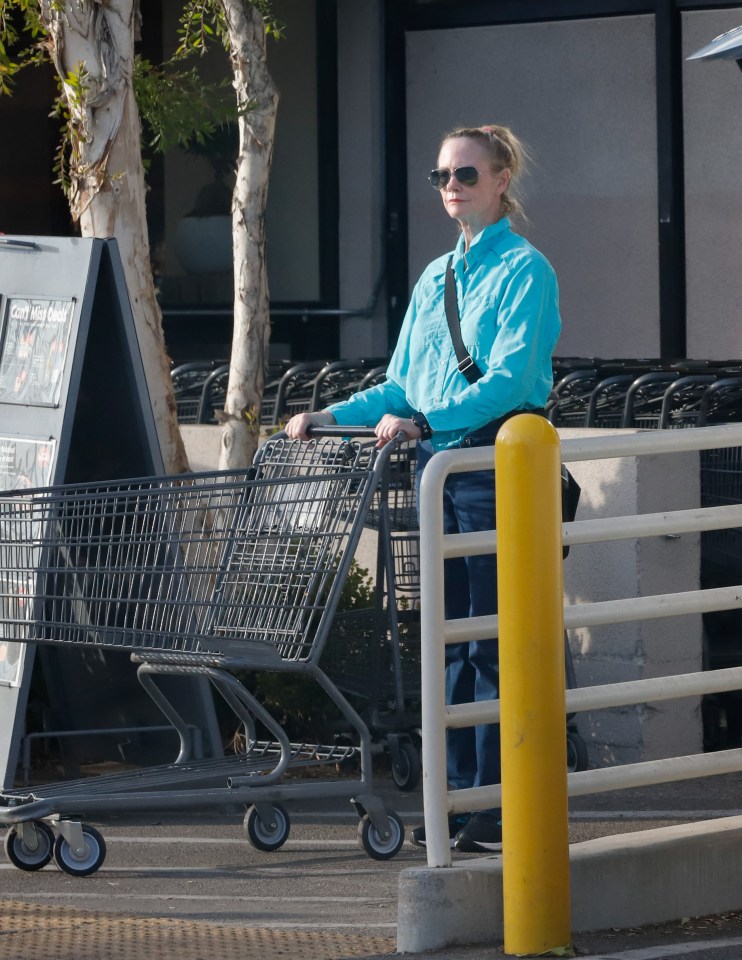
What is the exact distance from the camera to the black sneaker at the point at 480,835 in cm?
486

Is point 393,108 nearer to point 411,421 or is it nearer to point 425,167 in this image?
point 425,167

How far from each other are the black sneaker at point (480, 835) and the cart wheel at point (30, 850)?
124cm

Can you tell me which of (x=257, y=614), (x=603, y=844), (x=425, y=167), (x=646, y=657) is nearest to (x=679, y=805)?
(x=646, y=657)

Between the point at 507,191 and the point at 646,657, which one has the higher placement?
the point at 507,191

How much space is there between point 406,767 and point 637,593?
107 cm

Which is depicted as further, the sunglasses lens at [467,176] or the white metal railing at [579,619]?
the sunglasses lens at [467,176]

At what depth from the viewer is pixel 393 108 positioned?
11.9 m

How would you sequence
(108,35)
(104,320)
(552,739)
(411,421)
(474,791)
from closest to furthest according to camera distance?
(552,739), (474,791), (411,421), (104,320), (108,35)

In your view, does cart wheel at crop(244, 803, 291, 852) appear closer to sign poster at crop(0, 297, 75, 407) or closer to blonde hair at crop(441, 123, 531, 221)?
sign poster at crop(0, 297, 75, 407)

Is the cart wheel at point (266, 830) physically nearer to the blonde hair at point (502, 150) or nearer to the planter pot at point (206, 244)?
the blonde hair at point (502, 150)

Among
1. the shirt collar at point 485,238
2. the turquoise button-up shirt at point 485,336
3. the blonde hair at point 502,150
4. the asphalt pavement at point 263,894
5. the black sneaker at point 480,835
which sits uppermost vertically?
the blonde hair at point 502,150

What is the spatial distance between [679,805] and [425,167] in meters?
6.59

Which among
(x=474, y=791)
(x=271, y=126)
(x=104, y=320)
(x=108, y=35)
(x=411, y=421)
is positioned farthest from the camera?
(x=271, y=126)

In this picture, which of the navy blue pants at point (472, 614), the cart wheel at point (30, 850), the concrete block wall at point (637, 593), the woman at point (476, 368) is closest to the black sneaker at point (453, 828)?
the woman at point (476, 368)
